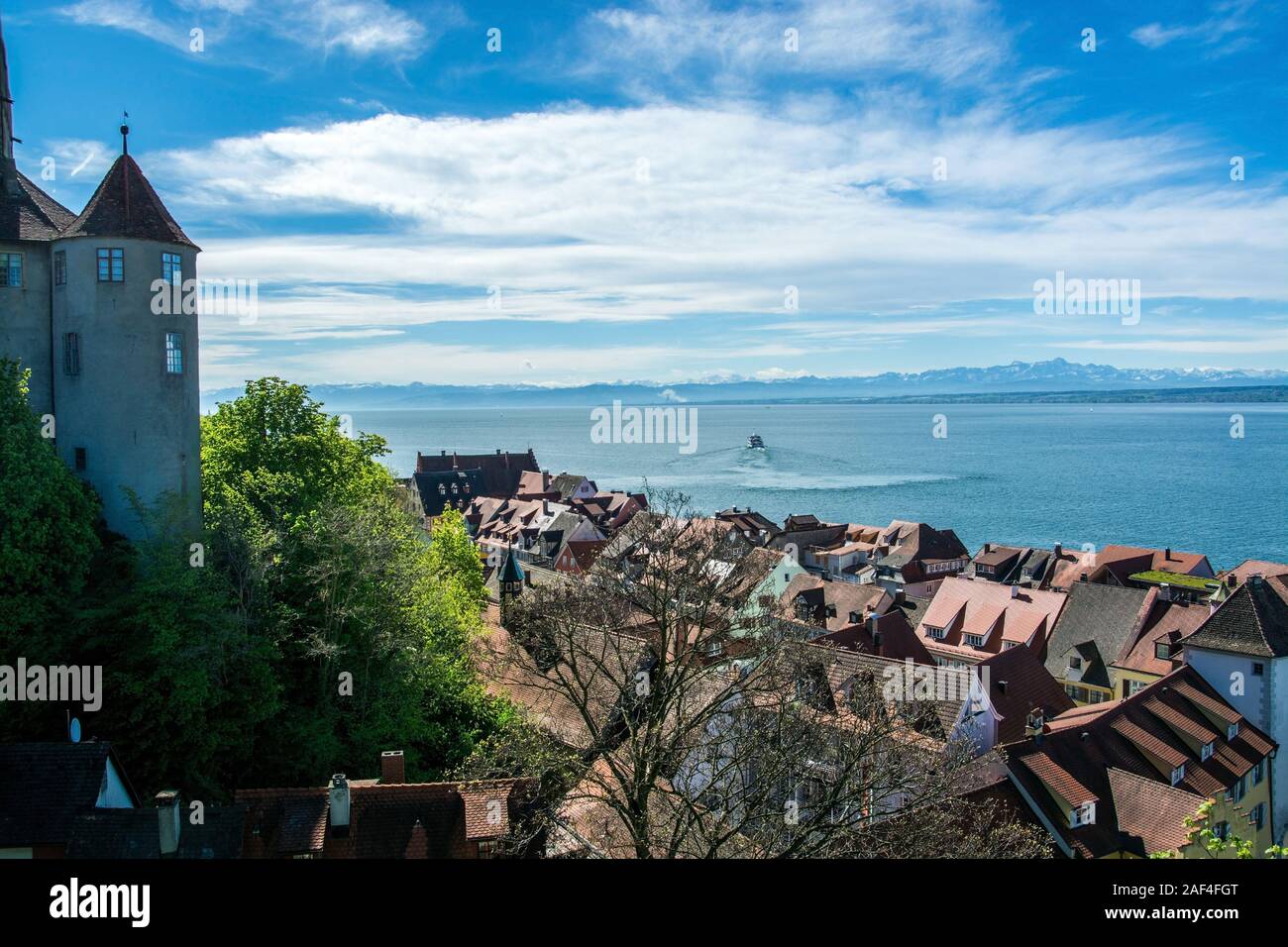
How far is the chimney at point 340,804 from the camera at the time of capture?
1712 centimetres

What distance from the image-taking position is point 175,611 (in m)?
19.6

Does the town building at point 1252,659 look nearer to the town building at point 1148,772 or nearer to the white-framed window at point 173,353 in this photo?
the town building at point 1148,772

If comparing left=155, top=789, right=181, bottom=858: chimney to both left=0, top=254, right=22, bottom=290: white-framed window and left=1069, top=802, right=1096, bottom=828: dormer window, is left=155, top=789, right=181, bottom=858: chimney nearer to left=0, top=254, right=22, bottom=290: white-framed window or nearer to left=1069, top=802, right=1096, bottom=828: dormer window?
left=0, top=254, right=22, bottom=290: white-framed window

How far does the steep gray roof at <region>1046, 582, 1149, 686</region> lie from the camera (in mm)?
37938

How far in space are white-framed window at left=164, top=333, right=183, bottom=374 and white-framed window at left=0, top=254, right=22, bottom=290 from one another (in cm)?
387

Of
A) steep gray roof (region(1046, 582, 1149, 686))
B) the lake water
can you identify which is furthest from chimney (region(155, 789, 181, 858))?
the lake water

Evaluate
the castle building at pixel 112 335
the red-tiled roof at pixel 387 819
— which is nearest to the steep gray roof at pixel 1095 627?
the red-tiled roof at pixel 387 819

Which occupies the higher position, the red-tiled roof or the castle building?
the castle building

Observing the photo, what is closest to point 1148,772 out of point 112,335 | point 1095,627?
point 1095,627

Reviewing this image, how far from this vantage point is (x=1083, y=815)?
70.1ft

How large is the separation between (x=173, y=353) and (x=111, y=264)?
2.31 m

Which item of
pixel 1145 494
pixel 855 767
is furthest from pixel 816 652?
pixel 1145 494
